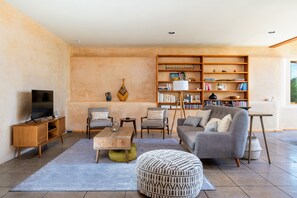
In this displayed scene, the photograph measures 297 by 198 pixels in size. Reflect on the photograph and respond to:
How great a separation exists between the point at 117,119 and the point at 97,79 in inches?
60.6

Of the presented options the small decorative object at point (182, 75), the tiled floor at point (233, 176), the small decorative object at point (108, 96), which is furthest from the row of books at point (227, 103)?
the small decorative object at point (108, 96)

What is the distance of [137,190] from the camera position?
266 cm

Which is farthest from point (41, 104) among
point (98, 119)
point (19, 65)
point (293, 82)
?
point (293, 82)

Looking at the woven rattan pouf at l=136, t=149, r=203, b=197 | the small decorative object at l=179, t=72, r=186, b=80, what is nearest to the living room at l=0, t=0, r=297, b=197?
the small decorative object at l=179, t=72, r=186, b=80

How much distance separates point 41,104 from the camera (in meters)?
4.63

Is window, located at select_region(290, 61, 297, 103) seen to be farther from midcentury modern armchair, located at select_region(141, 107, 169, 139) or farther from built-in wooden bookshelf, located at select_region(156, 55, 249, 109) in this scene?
midcentury modern armchair, located at select_region(141, 107, 169, 139)

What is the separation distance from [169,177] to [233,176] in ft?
4.41

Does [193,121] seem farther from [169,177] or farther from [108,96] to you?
[108,96]

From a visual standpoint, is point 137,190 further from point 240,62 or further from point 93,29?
point 240,62

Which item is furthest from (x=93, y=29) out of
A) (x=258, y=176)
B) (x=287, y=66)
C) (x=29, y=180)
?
(x=287, y=66)

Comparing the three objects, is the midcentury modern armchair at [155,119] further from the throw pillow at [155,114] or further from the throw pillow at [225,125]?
the throw pillow at [225,125]

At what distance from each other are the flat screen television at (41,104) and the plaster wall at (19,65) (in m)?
0.25

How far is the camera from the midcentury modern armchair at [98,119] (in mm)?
5797

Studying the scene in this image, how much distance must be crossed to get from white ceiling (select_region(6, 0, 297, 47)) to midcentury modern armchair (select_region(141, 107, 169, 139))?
2110 millimetres
